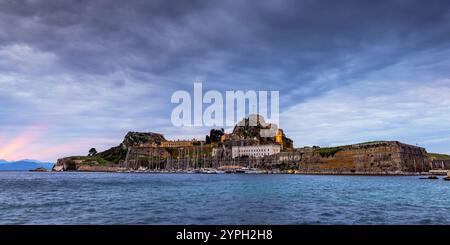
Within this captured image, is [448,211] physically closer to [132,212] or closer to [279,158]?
[132,212]

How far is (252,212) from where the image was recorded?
964 inches

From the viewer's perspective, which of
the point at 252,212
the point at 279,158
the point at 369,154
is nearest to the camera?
the point at 252,212
